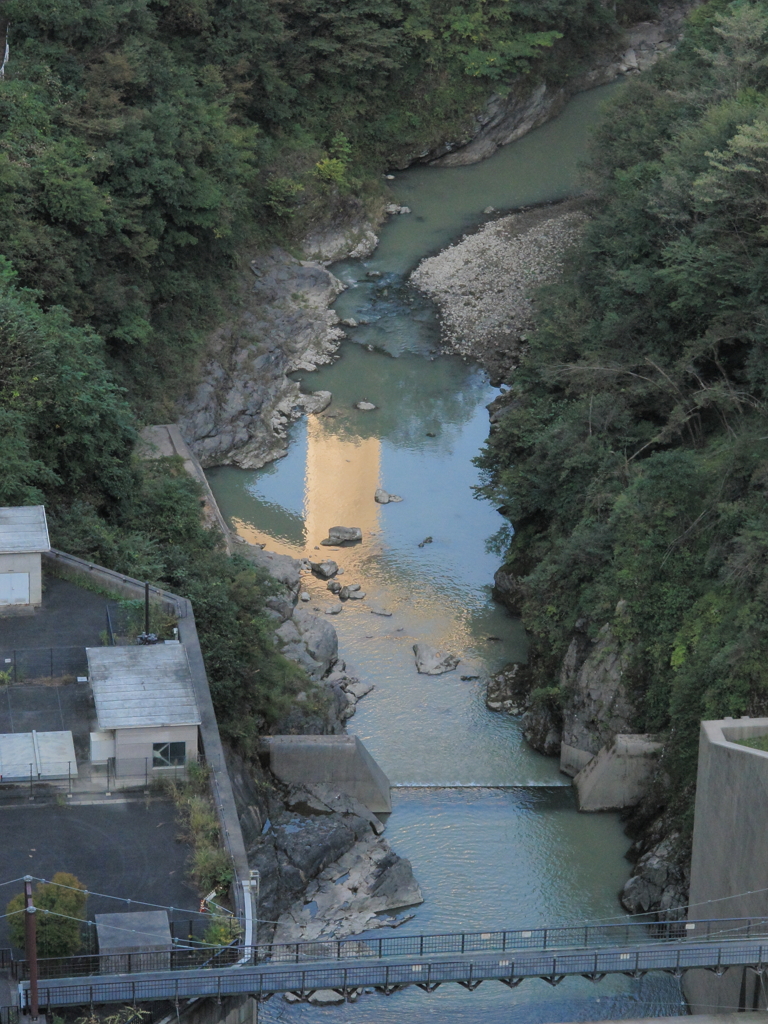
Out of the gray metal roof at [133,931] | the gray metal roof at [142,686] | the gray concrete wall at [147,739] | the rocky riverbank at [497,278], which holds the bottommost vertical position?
the gray metal roof at [133,931]

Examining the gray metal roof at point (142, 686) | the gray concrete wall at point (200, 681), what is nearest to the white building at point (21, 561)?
the gray concrete wall at point (200, 681)

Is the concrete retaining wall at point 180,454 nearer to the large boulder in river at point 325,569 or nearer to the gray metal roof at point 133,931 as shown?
the large boulder in river at point 325,569

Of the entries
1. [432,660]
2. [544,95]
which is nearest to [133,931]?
[432,660]

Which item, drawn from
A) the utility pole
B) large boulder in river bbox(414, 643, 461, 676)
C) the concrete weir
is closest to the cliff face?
large boulder in river bbox(414, 643, 461, 676)

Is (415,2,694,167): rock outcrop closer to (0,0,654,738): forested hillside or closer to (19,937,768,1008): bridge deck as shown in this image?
(0,0,654,738): forested hillside

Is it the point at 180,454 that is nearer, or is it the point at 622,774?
the point at 622,774

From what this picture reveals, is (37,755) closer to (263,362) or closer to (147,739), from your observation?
(147,739)
